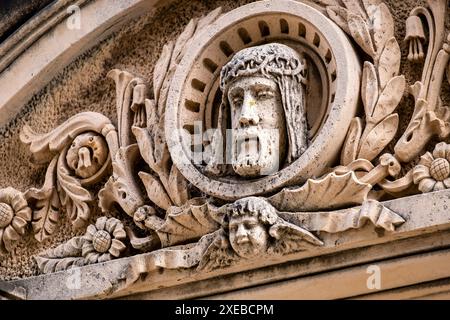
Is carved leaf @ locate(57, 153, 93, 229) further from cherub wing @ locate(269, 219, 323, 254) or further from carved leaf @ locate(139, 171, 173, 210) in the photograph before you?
cherub wing @ locate(269, 219, 323, 254)

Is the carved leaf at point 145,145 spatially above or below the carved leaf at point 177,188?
above

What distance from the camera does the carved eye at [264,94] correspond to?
4.36 metres

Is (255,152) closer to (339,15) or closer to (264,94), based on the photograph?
(264,94)

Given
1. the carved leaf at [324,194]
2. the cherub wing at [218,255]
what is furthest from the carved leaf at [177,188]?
the carved leaf at [324,194]

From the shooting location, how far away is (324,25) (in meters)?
4.34

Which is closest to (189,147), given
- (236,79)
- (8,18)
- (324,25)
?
(236,79)

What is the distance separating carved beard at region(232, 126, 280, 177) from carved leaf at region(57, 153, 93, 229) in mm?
654

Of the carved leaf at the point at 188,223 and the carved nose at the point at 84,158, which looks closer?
the carved leaf at the point at 188,223

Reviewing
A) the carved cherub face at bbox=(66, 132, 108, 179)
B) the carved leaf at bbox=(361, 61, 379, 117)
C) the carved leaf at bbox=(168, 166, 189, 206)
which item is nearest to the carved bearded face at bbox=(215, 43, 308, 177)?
the carved leaf at bbox=(168, 166, 189, 206)

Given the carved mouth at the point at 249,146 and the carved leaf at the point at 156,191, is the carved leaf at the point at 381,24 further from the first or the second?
the carved leaf at the point at 156,191

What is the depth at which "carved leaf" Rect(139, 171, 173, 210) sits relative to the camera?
4.50 metres

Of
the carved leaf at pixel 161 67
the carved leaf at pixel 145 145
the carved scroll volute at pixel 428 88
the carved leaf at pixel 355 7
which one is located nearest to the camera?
the carved scroll volute at pixel 428 88
